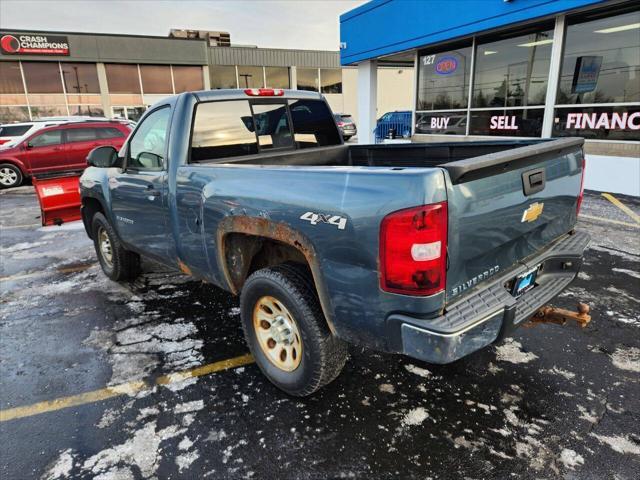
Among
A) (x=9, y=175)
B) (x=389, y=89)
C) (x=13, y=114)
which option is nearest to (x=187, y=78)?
(x=13, y=114)

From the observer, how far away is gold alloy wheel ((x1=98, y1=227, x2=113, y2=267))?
506 centimetres

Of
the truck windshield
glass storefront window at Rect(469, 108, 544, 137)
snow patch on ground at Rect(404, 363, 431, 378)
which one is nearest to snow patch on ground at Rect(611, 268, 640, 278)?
snow patch on ground at Rect(404, 363, 431, 378)

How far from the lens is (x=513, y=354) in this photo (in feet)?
10.7

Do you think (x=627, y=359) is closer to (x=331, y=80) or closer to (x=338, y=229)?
(x=338, y=229)

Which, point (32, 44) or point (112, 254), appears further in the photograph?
point (32, 44)

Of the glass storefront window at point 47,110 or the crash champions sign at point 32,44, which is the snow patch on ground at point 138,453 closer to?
the glass storefront window at point 47,110

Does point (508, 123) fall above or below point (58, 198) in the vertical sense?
above

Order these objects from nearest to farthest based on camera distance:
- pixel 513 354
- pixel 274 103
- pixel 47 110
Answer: pixel 513 354
pixel 274 103
pixel 47 110

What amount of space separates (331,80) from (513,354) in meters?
39.2

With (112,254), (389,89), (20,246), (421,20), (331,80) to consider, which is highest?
(331,80)

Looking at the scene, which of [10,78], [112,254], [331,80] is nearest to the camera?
[112,254]

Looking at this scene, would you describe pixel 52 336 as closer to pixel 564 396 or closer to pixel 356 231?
pixel 356 231

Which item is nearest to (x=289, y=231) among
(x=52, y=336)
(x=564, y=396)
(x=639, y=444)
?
(x=564, y=396)

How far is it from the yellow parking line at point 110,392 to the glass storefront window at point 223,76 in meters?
34.6
